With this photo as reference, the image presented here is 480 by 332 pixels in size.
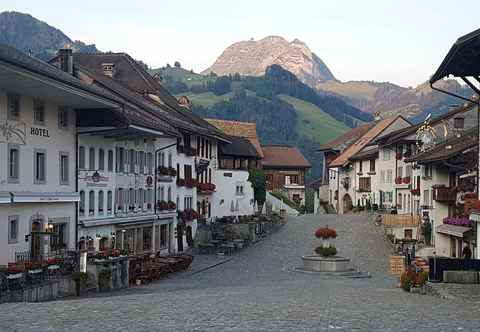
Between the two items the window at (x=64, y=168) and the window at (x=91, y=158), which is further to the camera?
the window at (x=91, y=158)

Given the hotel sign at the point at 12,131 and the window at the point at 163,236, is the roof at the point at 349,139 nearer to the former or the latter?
the window at the point at 163,236

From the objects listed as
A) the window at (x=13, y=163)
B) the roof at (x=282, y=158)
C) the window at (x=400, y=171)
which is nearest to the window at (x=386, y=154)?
the window at (x=400, y=171)

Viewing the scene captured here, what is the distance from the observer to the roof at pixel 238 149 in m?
79.2

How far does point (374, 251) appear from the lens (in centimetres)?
5828

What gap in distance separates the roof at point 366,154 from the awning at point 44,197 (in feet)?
177

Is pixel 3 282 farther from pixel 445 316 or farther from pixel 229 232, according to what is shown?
pixel 229 232

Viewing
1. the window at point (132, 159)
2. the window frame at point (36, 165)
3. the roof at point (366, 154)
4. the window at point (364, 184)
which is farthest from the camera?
the window at point (364, 184)

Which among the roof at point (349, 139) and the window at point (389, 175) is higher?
the roof at point (349, 139)

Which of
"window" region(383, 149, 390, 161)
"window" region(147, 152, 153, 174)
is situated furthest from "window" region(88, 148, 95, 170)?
"window" region(383, 149, 390, 161)

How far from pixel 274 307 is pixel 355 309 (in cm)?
187

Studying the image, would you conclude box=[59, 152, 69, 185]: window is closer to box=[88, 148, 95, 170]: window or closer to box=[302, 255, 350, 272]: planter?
box=[88, 148, 95, 170]: window

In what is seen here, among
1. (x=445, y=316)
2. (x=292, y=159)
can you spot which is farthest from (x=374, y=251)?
(x=292, y=159)

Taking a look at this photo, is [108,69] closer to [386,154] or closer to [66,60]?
[66,60]

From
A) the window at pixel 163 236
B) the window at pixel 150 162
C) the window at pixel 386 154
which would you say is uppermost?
the window at pixel 386 154
